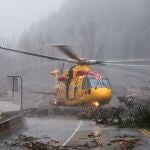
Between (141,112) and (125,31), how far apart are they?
126m

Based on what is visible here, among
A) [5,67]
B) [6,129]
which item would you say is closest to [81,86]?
[6,129]

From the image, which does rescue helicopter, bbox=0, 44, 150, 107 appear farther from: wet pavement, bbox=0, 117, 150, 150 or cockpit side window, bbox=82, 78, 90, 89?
wet pavement, bbox=0, 117, 150, 150

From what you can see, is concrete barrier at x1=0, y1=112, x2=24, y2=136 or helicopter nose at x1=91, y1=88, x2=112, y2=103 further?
helicopter nose at x1=91, y1=88, x2=112, y2=103

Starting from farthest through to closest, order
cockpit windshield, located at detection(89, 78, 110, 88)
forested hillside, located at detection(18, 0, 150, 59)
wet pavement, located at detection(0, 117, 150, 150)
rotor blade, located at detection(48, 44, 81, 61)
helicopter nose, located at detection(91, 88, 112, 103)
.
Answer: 1. forested hillside, located at detection(18, 0, 150, 59)
2. cockpit windshield, located at detection(89, 78, 110, 88)
3. helicopter nose, located at detection(91, 88, 112, 103)
4. rotor blade, located at detection(48, 44, 81, 61)
5. wet pavement, located at detection(0, 117, 150, 150)

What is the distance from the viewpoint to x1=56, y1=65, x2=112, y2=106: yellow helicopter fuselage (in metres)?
32.9

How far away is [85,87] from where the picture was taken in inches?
A: 1318

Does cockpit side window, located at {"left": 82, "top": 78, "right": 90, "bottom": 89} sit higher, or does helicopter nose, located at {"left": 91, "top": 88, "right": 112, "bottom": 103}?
cockpit side window, located at {"left": 82, "top": 78, "right": 90, "bottom": 89}

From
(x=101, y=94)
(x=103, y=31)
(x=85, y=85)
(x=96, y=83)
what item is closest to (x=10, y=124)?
(x=101, y=94)

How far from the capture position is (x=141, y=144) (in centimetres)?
1683

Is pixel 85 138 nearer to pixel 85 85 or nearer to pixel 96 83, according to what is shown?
pixel 96 83

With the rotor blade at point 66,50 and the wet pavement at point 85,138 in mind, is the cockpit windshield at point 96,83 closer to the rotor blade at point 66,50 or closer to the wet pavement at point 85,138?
the rotor blade at point 66,50

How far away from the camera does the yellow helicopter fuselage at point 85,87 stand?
3288 cm

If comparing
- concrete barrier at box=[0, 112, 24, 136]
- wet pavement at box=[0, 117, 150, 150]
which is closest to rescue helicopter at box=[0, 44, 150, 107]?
concrete barrier at box=[0, 112, 24, 136]

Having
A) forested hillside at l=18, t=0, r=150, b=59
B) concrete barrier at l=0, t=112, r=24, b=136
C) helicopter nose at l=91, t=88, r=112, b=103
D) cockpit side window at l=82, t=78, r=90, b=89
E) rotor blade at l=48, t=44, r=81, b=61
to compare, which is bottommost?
concrete barrier at l=0, t=112, r=24, b=136
